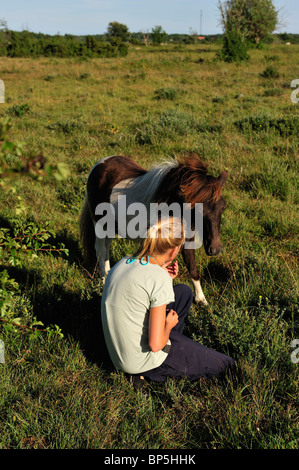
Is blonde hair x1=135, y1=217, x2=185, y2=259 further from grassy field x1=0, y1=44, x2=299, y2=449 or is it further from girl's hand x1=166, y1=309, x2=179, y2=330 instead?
grassy field x1=0, y1=44, x2=299, y2=449

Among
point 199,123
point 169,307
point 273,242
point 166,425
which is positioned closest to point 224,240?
point 273,242

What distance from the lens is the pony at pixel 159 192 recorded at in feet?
9.72

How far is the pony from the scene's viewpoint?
296 cm

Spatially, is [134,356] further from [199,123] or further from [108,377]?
[199,123]

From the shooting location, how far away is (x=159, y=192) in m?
3.23

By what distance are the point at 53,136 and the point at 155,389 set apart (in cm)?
737

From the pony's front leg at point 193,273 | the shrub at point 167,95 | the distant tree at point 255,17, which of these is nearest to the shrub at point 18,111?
the shrub at point 167,95

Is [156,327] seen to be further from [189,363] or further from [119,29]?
[119,29]
